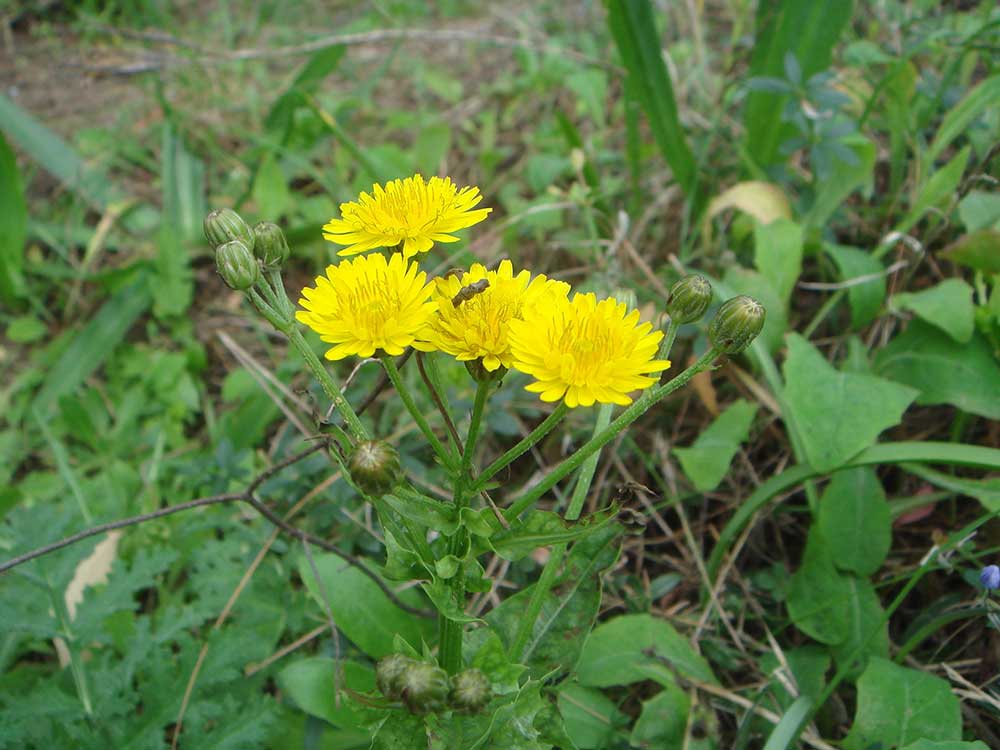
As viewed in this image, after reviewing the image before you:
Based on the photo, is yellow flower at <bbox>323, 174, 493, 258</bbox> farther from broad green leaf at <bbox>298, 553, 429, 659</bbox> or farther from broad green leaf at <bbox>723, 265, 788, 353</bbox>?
broad green leaf at <bbox>723, 265, 788, 353</bbox>

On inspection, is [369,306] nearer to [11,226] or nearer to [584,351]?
[584,351]

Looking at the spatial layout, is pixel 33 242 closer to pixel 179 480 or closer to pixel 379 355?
pixel 179 480

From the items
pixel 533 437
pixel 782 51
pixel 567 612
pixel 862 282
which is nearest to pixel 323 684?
pixel 567 612

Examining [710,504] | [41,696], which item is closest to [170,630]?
[41,696]

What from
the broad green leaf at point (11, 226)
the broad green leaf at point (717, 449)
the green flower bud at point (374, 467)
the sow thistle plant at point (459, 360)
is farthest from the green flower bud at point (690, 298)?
the broad green leaf at point (11, 226)

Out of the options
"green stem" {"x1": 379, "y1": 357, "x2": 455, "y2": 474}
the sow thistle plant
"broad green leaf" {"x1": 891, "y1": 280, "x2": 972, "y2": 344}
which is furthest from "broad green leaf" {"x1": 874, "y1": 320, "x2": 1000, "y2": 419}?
"green stem" {"x1": 379, "y1": 357, "x2": 455, "y2": 474}

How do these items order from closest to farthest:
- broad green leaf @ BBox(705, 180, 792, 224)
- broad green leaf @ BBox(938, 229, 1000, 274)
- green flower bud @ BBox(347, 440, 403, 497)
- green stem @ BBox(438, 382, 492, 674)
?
green flower bud @ BBox(347, 440, 403, 497), green stem @ BBox(438, 382, 492, 674), broad green leaf @ BBox(938, 229, 1000, 274), broad green leaf @ BBox(705, 180, 792, 224)
